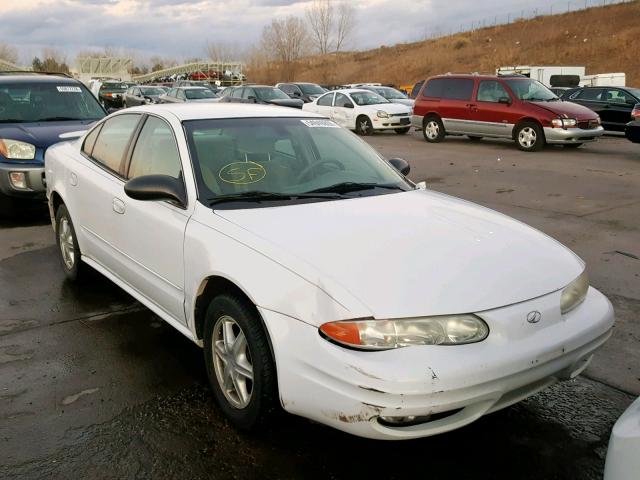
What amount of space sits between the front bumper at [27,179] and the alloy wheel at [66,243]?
233 cm

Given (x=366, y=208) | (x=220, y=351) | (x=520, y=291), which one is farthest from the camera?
(x=366, y=208)

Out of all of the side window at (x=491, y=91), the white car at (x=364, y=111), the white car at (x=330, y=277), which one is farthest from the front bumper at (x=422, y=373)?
the white car at (x=364, y=111)

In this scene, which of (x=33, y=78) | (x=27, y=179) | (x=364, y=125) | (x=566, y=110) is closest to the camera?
(x=27, y=179)

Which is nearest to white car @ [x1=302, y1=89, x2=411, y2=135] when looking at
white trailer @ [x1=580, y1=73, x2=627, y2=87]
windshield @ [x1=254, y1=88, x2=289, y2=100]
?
windshield @ [x1=254, y1=88, x2=289, y2=100]

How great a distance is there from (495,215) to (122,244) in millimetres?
2391

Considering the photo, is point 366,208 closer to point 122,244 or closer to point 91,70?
point 122,244

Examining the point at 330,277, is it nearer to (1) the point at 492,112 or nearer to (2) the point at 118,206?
(2) the point at 118,206

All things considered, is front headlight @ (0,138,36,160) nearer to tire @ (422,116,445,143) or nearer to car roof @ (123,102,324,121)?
car roof @ (123,102,324,121)

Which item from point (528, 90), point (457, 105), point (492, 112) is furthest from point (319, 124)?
point (457, 105)

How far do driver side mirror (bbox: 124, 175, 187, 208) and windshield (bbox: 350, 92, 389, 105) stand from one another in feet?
54.4

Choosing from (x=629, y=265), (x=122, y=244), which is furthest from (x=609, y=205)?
(x=122, y=244)

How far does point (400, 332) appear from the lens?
242 centimetres

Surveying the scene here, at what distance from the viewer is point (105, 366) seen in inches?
148

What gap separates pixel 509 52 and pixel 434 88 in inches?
2088
